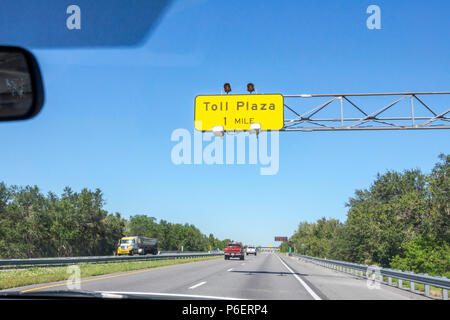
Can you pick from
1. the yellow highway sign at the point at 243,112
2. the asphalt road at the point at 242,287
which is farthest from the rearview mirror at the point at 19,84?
the yellow highway sign at the point at 243,112

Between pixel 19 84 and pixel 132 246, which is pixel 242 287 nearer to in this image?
pixel 19 84

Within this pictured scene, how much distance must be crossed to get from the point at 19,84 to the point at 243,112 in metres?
13.6

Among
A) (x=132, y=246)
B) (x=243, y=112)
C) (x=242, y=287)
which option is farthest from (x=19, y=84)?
(x=132, y=246)

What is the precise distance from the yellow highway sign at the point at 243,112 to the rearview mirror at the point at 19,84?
1320 centimetres

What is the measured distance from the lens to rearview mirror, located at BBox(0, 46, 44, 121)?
3.39 m

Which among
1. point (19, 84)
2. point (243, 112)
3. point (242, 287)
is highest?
point (243, 112)

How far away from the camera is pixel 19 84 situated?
11.5 ft

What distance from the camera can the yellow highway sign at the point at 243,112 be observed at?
16.7 meters

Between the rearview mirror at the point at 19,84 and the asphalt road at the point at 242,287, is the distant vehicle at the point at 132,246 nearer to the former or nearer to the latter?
the asphalt road at the point at 242,287

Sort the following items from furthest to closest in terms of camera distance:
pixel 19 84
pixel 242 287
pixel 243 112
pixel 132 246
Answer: pixel 132 246, pixel 243 112, pixel 242 287, pixel 19 84

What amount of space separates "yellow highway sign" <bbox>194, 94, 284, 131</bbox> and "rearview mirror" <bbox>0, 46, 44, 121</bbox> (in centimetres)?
1320
